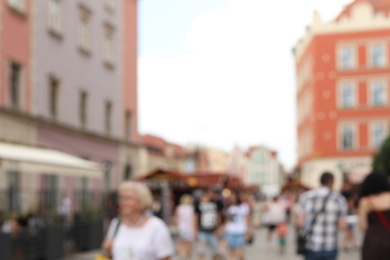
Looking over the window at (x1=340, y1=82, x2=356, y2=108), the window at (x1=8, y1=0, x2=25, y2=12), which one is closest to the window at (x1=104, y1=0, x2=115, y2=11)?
the window at (x1=8, y1=0, x2=25, y2=12)

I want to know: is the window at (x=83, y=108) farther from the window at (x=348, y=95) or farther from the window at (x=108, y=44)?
the window at (x=348, y=95)

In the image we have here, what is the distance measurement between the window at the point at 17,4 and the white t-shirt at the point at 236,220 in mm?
12845

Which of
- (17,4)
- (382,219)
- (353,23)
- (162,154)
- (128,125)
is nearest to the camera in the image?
(382,219)

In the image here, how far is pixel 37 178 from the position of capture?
2795 cm

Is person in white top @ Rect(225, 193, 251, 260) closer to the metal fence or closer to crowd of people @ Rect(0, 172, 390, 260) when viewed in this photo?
crowd of people @ Rect(0, 172, 390, 260)

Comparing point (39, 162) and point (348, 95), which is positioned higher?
point (348, 95)

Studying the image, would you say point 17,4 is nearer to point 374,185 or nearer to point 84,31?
point 84,31

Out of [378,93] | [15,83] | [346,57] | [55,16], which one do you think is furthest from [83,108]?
[378,93]

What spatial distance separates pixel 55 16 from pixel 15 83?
4.19m

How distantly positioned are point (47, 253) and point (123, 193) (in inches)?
447

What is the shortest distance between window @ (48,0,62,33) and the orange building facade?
34.1m

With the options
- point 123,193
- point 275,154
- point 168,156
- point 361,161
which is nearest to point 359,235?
point 123,193

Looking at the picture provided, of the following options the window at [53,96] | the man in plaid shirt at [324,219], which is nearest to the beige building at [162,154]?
the window at [53,96]

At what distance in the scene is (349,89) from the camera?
203 ft
